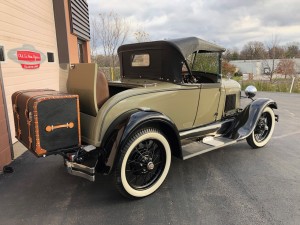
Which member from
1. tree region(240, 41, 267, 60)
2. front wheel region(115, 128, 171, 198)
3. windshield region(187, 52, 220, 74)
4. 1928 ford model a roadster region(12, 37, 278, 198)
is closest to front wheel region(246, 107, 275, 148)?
1928 ford model a roadster region(12, 37, 278, 198)

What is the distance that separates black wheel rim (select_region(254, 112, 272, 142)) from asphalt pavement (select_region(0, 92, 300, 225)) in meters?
0.50

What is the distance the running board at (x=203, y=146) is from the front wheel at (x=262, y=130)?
72 cm

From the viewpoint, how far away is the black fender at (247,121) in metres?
4.02

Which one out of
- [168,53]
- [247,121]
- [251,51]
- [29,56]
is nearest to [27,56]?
[29,56]

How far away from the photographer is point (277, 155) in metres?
4.20

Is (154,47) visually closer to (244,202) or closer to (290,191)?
(244,202)

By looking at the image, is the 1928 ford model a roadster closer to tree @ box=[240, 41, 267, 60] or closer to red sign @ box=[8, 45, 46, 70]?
red sign @ box=[8, 45, 46, 70]

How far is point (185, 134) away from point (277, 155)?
5.77 feet

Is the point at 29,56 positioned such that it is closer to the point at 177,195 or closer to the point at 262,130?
the point at 177,195

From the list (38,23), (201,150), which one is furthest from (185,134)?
(38,23)

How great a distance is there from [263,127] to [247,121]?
0.58 metres

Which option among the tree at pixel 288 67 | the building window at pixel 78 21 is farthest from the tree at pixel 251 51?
the building window at pixel 78 21

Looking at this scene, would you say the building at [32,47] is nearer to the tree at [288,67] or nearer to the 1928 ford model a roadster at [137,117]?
the 1928 ford model a roadster at [137,117]

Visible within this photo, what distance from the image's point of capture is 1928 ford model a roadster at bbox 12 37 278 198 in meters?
2.54
